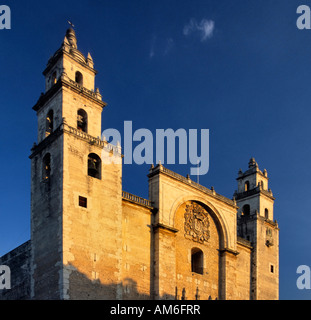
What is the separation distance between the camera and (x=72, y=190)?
2975 cm

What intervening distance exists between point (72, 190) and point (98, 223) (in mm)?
2907

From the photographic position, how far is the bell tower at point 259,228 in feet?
149

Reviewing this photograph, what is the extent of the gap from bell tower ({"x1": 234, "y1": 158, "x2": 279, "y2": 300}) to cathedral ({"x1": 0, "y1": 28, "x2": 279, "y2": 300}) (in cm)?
341

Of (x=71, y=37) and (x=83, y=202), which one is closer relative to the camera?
(x=83, y=202)

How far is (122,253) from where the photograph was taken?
32.2m

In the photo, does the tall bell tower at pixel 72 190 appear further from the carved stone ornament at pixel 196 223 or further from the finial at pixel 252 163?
the finial at pixel 252 163

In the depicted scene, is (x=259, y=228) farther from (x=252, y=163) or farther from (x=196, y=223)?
(x=196, y=223)

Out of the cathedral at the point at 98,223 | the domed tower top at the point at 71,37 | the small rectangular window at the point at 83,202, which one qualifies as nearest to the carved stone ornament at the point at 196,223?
the cathedral at the point at 98,223

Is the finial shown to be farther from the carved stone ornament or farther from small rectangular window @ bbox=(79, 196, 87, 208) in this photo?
small rectangular window @ bbox=(79, 196, 87, 208)

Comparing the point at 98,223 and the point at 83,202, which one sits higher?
the point at 83,202

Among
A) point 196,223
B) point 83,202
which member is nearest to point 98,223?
point 83,202

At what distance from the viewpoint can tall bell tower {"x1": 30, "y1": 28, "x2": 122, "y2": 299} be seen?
28.5m

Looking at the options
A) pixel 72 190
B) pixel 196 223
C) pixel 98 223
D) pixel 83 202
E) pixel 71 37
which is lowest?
pixel 98 223

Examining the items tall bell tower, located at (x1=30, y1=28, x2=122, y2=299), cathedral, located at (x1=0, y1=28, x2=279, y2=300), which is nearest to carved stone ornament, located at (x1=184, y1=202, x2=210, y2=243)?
cathedral, located at (x1=0, y1=28, x2=279, y2=300)
